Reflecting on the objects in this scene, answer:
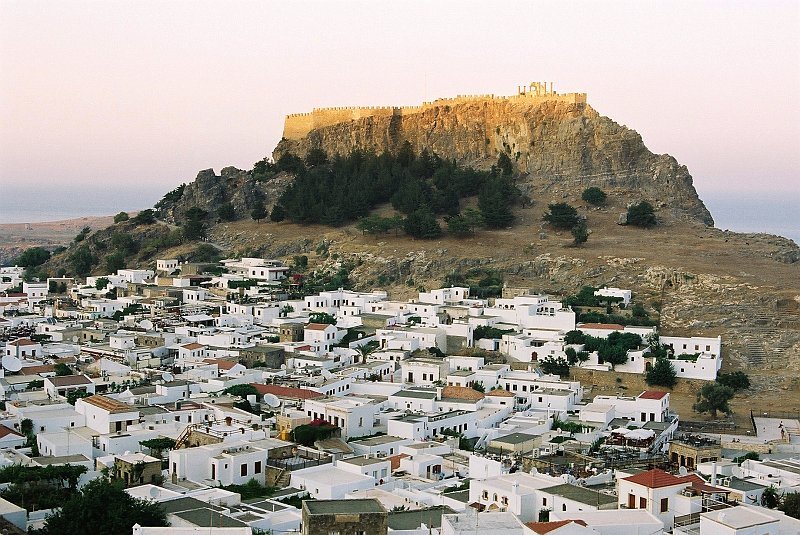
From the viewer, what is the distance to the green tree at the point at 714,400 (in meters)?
24.8

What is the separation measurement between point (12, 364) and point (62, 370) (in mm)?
1139

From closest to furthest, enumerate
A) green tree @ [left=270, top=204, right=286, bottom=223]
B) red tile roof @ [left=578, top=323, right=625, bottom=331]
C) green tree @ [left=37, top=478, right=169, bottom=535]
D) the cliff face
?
green tree @ [left=37, top=478, right=169, bottom=535], red tile roof @ [left=578, top=323, right=625, bottom=331], the cliff face, green tree @ [left=270, top=204, right=286, bottom=223]

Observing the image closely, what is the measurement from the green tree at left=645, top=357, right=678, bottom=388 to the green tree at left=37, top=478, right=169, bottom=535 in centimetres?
1568

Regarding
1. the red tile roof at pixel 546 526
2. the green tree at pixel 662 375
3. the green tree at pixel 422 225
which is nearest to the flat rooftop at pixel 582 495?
the red tile roof at pixel 546 526

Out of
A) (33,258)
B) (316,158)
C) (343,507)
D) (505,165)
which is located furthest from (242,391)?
(33,258)

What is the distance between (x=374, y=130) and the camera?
4909 centimetres

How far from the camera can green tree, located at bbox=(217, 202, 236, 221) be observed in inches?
1783

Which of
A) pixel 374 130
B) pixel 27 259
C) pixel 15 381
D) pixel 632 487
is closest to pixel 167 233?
pixel 27 259

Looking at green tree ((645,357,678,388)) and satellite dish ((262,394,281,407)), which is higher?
green tree ((645,357,678,388))

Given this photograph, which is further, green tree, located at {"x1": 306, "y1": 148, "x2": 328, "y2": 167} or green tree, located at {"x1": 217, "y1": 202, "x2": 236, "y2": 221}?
green tree, located at {"x1": 306, "y1": 148, "x2": 328, "y2": 167}

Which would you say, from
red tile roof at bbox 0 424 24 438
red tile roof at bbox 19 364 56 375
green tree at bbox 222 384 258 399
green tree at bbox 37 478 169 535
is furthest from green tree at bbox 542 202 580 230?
green tree at bbox 37 478 169 535

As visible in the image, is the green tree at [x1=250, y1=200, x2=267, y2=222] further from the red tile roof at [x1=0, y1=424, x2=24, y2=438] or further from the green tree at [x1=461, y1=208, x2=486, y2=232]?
the red tile roof at [x1=0, y1=424, x2=24, y2=438]

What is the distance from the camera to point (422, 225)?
38.8m

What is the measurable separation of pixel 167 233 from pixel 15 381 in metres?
21.8
